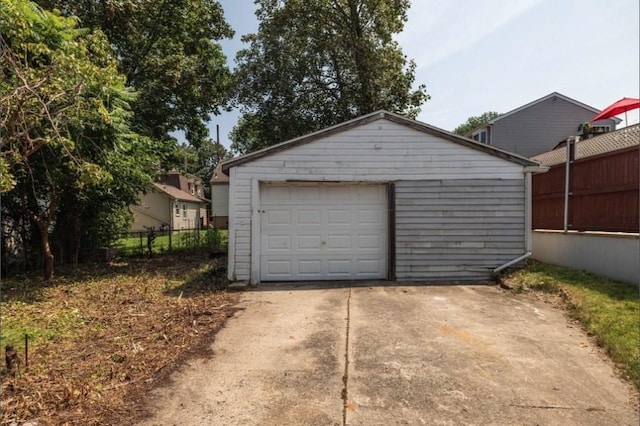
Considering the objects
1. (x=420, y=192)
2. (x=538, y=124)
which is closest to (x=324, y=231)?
(x=420, y=192)

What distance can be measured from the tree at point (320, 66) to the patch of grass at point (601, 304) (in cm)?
1162

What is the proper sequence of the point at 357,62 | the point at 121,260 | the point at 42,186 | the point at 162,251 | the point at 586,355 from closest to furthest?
the point at 586,355, the point at 42,186, the point at 121,260, the point at 162,251, the point at 357,62

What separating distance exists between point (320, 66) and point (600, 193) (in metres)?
13.3

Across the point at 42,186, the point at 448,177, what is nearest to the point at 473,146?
the point at 448,177

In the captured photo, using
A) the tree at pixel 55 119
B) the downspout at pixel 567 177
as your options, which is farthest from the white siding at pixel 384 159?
the tree at pixel 55 119

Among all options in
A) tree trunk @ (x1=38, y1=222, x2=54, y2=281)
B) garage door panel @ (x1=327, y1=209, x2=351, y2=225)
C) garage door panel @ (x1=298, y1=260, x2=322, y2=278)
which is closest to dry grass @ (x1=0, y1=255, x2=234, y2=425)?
tree trunk @ (x1=38, y1=222, x2=54, y2=281)

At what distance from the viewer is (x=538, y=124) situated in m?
21.5

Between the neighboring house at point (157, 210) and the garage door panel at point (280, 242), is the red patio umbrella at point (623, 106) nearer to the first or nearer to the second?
the garage door panel at point (280, 242)

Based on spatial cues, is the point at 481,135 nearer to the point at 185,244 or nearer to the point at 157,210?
the point at 185,244

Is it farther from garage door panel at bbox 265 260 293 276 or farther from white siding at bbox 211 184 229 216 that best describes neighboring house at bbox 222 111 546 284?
white siding at bbox 211 184 229 216

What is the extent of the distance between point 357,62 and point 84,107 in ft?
43.6

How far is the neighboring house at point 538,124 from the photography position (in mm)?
21344

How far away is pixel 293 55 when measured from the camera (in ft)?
58.7

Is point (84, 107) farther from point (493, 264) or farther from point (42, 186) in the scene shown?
point (493, 264)
